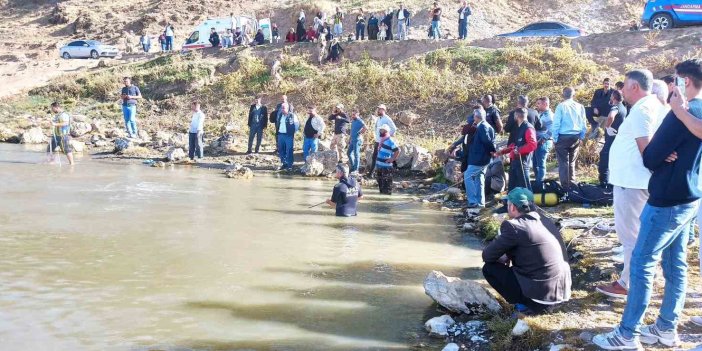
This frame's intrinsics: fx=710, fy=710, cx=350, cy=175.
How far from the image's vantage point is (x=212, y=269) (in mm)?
8281

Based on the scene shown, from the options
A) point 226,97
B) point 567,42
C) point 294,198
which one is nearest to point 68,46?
point 226,97

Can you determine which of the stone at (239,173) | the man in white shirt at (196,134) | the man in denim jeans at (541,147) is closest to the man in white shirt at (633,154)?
the man in denim jeans at (541,147)

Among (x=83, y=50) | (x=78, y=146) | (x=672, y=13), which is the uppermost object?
(x=83, y=50)

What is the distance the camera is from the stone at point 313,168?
17828 mm

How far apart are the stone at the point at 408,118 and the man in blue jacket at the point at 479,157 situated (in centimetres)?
1036

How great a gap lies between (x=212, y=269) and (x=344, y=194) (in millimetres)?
3793

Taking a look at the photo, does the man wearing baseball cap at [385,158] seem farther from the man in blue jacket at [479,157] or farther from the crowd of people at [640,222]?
the crowd of people at [640,222]

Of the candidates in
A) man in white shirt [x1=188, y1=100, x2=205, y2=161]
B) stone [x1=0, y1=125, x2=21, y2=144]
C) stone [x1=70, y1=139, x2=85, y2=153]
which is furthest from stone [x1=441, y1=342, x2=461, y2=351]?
stone [x1=0, y1=125, x2=21, y2=144]

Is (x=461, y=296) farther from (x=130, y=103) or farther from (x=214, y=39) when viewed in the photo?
(x=214, y=39)

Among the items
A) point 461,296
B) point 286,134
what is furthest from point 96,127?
point 461,296

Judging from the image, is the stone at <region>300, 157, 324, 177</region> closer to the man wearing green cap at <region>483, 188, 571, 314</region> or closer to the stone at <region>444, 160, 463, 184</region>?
the stone at <region>444, 160, 463, 184</region>

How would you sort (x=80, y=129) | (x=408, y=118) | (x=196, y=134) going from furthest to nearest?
(x=80, y=129) < (x=408, y=118) < (x=196, y=134)

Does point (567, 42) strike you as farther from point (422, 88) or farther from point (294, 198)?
point (294, 198)

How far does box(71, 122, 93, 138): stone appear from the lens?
80.1 feet
